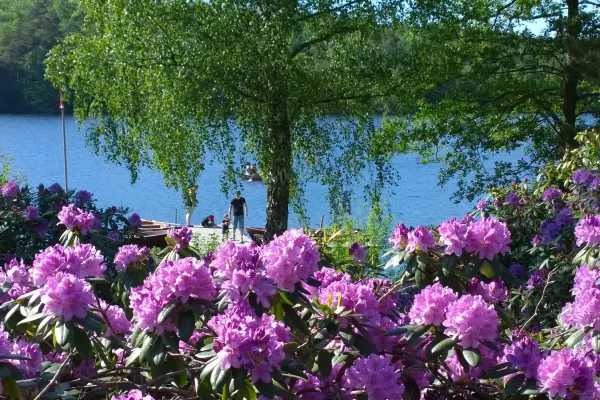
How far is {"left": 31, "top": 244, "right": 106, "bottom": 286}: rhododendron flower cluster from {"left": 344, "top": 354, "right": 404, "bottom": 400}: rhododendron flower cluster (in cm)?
74

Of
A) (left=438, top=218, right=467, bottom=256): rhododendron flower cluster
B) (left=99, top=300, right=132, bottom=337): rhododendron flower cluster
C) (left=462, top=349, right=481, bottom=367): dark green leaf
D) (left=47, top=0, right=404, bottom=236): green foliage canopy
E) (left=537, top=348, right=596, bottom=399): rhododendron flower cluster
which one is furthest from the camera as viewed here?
(left=47, top=0, right=404, bottom=236): green foliage canopy

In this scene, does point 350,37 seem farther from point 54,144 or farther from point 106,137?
point 54,144

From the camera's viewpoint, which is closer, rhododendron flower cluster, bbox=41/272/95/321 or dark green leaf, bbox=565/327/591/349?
rhododendron flower cluster, bbox=41/272/95/321

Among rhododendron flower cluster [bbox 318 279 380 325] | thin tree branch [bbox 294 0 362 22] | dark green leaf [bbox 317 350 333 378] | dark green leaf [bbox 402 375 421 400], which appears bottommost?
dark green leaf [bbox 402 375 421 400]

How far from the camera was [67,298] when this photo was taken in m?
1.57

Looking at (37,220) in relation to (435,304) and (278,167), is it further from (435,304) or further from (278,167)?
(278,167)

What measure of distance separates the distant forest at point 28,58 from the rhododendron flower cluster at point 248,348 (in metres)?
49.9

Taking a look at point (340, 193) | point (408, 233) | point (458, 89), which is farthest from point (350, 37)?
point (408, 233)

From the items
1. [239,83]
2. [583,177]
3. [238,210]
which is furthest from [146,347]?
[238,210]

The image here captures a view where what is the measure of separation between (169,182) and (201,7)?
2.31 meters

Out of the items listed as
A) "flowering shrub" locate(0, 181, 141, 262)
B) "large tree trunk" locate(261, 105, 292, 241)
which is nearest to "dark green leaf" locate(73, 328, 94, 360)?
"flowering shrub" locate(0, 181, 141, 262)

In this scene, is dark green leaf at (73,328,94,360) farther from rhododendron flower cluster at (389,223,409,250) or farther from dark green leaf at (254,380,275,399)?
rhododendron flower cluster at (389,223,409,250)

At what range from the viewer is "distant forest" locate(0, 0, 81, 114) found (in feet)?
161

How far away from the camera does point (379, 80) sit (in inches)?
400
